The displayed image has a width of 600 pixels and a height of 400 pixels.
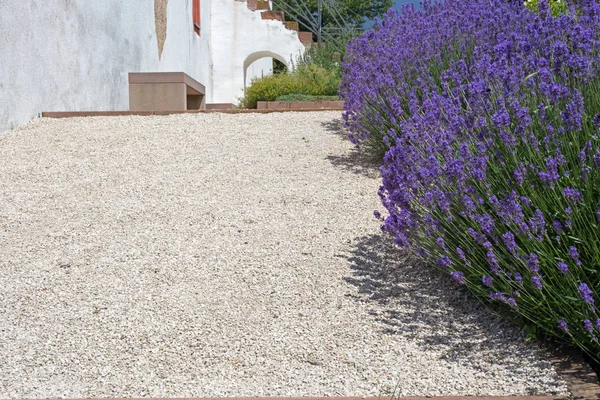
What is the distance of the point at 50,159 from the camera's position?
5434mm

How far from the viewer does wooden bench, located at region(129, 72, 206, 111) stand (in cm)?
846

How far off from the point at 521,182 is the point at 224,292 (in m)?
1.45

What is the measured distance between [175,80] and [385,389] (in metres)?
6.62

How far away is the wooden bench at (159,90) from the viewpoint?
846cm

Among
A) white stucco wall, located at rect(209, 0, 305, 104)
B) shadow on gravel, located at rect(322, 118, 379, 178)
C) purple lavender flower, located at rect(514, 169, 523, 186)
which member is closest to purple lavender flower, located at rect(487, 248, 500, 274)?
purple lavender flower, located at rect(514, 169, 523, 186)

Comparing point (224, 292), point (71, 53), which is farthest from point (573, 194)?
point (71, 53)

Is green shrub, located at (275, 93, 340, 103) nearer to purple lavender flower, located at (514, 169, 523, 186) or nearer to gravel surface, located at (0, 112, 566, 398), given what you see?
gravel surface, located at (0, 112, 566, 398)

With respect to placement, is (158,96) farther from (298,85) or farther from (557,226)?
(557,226)

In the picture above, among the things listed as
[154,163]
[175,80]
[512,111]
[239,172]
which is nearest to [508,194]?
[512,111]

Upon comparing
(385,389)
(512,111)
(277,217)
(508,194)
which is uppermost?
(512,111)

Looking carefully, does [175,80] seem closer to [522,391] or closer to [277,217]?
[277,217]

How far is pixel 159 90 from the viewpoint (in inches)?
344

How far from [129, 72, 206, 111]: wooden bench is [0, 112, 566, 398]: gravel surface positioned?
A: 318 centimetres

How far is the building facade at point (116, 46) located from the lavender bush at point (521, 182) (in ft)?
13.2
